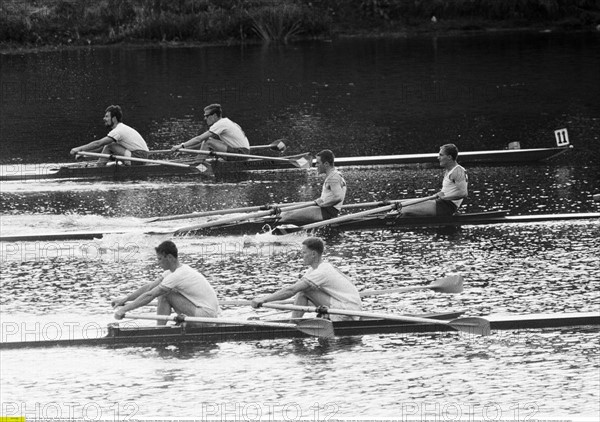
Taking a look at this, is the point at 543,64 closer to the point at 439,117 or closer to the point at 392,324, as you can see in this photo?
the point at 439,117

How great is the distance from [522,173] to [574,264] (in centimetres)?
711

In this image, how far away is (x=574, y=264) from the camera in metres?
18.9

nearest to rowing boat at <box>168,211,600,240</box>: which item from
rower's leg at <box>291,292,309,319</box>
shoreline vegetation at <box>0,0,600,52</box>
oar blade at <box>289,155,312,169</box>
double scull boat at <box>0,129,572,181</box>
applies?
oar blade at <box>289,155,312,169</box>

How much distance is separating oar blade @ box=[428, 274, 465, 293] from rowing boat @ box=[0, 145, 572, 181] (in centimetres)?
951

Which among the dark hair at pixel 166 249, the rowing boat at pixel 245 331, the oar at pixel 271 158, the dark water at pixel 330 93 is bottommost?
the rowing boat at pixel 245 331

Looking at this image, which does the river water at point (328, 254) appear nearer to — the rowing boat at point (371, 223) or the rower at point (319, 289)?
the rowing boat at point (371, 223)

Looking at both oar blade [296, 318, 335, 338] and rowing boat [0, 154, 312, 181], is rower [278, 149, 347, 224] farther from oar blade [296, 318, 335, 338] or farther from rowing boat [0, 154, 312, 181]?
oar blade [296, 318, 335, 338]

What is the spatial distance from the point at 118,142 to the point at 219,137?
2.13m

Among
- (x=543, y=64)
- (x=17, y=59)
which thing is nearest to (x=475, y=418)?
(x=543, y=64)

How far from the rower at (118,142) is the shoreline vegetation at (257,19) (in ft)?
77.6

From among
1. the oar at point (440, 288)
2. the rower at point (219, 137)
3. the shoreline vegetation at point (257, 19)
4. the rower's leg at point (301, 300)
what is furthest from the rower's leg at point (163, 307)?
the shoreline vegetation at point (257, 19)

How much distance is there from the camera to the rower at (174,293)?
49.6ft

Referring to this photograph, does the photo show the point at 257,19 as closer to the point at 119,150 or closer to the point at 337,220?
the point at 119,150

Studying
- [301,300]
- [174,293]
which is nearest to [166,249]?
[174,293]
